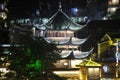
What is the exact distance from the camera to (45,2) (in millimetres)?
75250

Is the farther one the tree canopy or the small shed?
the small shed

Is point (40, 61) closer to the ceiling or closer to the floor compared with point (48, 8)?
closer to the floor

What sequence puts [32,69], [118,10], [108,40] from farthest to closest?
[118,10] < [108,40] < [32,69]

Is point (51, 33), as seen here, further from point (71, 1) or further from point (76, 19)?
point (71, 1)

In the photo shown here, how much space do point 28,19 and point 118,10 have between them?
70.1 feet

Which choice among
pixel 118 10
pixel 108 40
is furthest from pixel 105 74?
pixel 118 10

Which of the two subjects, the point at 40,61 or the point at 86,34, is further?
the point at 86,34

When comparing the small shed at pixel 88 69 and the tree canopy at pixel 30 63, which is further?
the small shed at pixel 88 69

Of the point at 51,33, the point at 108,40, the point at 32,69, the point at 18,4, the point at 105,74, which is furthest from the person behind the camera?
the point at 18,4

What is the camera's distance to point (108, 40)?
31.0 metres

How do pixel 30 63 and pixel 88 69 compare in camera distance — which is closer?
pixel 30 63

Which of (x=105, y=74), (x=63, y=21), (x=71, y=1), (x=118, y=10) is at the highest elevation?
(x=71, y=1)

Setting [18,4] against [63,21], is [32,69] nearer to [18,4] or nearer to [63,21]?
[63,21]

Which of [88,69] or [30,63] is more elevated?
[30,63]
